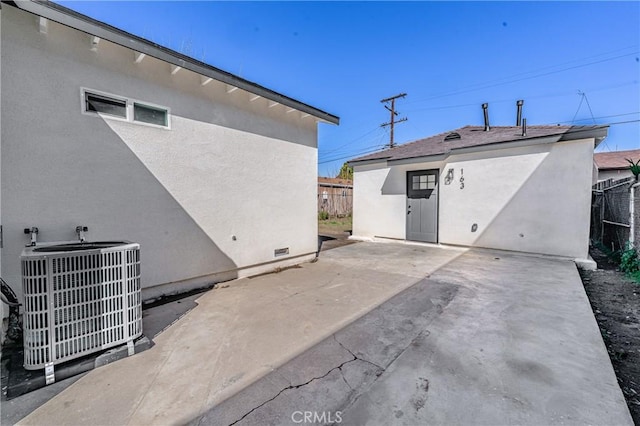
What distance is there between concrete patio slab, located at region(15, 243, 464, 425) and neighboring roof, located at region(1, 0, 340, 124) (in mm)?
3437

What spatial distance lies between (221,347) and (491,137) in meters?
8.75

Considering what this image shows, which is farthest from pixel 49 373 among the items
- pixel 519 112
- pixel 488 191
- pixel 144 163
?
pixel 519 112

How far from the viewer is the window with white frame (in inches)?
126

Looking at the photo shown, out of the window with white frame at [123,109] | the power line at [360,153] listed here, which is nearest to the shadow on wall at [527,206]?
the window with white frame at [123,109]

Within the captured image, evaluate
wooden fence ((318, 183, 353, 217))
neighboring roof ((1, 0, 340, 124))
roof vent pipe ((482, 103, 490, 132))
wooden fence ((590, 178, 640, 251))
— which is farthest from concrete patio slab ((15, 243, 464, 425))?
wooden fence ((318, 183, 353, 217))

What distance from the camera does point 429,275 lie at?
193 inches

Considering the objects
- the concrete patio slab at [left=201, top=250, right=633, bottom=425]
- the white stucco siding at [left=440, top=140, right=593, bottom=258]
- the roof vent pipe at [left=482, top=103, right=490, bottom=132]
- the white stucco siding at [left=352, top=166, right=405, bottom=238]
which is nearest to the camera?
the concrete patio slab at [left=201, top=250, right=633, bottom=425]

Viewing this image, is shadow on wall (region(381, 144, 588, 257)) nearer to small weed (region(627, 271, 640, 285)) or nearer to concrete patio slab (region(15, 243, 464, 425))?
small weed (region(627, 271, 640, 285))

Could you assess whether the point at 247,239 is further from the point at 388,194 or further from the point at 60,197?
the point at 388,194

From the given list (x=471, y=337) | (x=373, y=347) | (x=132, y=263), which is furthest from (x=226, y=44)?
(x=471, y=337)

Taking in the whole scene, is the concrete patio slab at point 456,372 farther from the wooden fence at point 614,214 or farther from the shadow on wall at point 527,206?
the wooden fence at point 614,214

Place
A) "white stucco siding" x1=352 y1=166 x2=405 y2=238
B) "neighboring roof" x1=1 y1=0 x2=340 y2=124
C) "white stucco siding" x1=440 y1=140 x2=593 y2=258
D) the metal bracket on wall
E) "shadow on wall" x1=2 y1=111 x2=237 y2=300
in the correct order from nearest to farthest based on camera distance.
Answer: the metal bracket on wall, "neighboring roof" x1=1 y1=0 x2=340 y2=124, "shadow on wall" x1=2 y1=111 x2=237 y2=300, "white stucco siding" x1=440 y1=140 x2=593 y2=258, "white stucco siding" x1=352 y1=166 x2=405 y2=238

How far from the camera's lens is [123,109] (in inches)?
136

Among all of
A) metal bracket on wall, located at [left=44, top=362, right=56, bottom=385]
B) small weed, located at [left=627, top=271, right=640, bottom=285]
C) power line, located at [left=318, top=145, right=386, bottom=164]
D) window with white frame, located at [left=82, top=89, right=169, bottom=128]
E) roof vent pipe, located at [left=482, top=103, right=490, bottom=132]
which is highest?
power line, located at [left=318, top=145, right=386, bottom=164]
